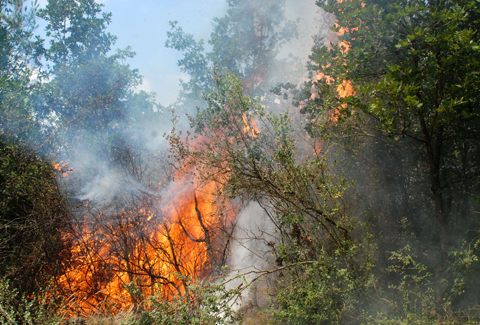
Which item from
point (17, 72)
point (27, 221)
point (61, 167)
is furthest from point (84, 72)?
point (27, 221)

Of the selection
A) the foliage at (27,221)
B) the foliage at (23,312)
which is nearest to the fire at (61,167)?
the foliage at (27,221)

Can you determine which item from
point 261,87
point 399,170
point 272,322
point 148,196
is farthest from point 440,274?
point 261,87

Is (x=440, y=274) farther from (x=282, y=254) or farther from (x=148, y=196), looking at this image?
(x=148, y=196)

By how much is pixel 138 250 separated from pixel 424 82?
1092 centimetres

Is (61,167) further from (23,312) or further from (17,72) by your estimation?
(23,312)

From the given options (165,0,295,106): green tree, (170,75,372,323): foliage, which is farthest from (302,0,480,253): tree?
(165,0,295,106): green tree

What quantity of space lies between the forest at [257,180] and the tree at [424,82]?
59 mm

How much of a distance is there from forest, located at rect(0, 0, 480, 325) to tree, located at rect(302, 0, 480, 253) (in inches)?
2.3

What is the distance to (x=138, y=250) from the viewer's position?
456 inches

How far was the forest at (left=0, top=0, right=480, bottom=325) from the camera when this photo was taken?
5605mm

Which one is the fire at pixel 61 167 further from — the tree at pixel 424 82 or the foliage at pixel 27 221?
the tree at pixel 424 82

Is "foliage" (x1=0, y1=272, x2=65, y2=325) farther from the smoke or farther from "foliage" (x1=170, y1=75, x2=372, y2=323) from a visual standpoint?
the smoke

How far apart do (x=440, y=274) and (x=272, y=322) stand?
14.7ft

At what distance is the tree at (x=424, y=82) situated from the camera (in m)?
4.96
